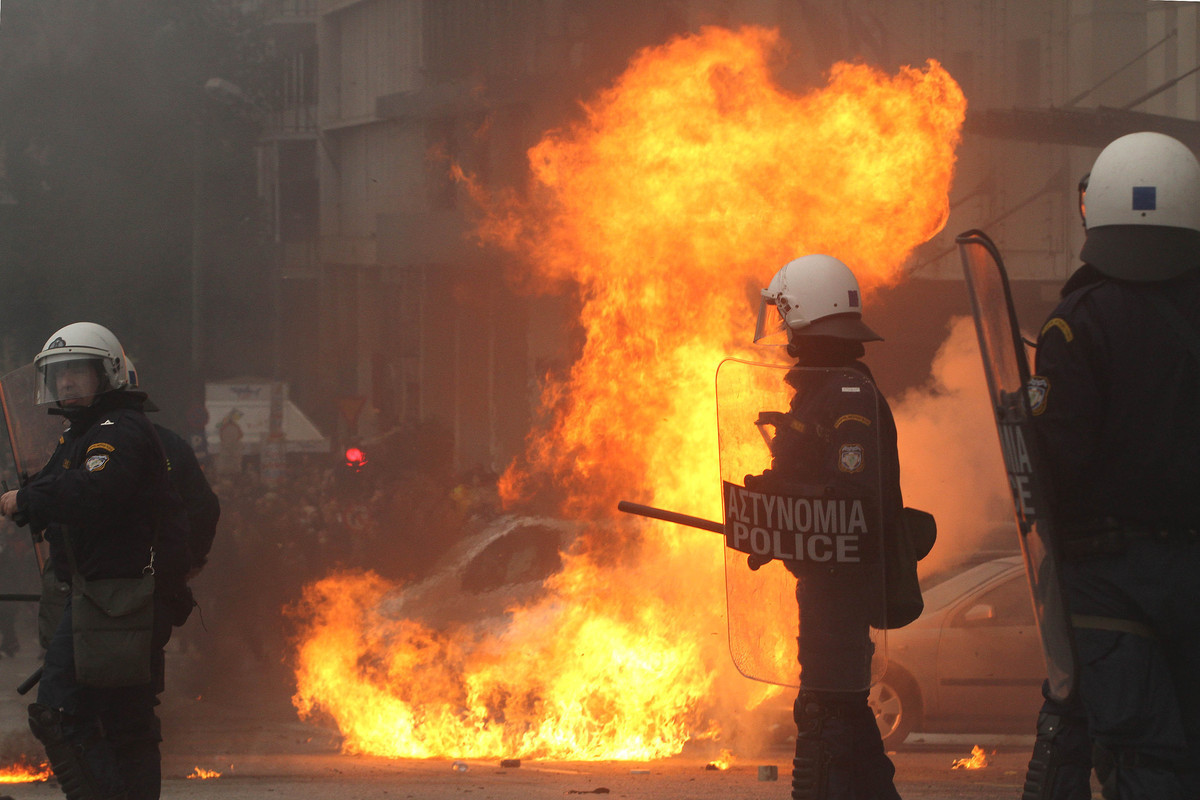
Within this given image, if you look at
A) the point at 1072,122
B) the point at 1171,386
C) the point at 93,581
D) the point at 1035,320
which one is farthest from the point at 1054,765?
the point at 1072,122

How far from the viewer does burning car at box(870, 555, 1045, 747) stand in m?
6.44

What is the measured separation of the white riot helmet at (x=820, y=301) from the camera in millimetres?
3354

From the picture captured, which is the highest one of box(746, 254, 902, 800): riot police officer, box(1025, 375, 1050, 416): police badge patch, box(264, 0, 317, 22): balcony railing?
box(264, 0, 317, 22): balcony railing

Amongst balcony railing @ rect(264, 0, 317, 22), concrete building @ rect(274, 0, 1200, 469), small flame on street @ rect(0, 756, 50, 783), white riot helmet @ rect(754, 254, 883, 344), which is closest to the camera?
white riot helmet @ rect(754, 254, 883, 344)

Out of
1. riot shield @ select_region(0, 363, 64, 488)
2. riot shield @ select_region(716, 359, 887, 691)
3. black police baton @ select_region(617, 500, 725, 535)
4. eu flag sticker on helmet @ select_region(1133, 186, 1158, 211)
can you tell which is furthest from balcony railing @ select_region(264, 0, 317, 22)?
eu flag sticker on helmet @ select_region(1133, 186, 1158, 211)

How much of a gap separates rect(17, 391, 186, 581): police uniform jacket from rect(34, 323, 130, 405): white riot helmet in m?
0.08

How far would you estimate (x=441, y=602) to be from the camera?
29.7ft

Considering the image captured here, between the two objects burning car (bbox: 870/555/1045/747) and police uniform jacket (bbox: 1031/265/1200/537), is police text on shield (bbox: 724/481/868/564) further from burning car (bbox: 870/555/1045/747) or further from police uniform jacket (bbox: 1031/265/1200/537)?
burning car (bbox: 870/555/1045/747)

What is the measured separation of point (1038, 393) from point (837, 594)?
972 mm

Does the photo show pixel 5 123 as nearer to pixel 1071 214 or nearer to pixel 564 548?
pixel 564 548

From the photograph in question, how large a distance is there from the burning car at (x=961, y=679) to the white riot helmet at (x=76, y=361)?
4.56m

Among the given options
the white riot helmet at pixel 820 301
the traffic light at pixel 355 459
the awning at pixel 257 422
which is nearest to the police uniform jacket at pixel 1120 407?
the white riot helmet at pixel 820 301

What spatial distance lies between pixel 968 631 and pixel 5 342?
381 inches

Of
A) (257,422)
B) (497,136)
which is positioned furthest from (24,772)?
(497,136)
